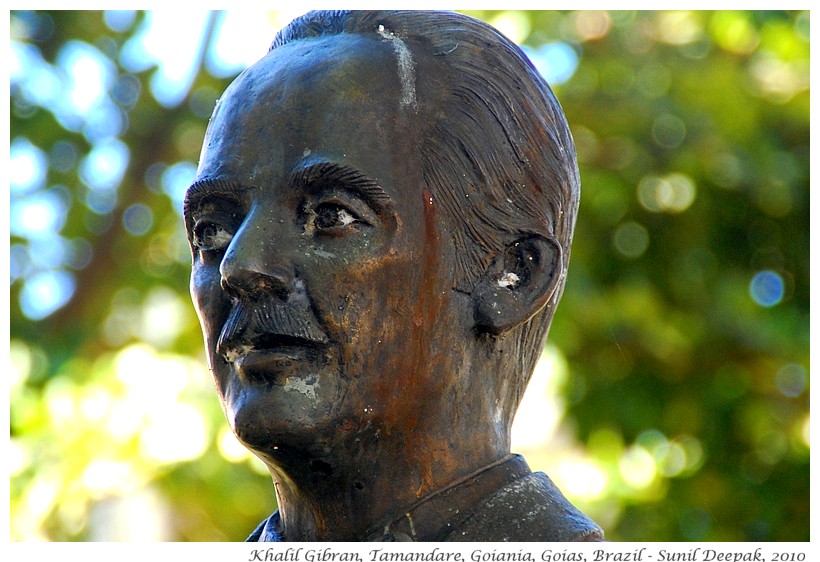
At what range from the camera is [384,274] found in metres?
3.73

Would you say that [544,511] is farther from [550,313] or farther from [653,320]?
[653,320]

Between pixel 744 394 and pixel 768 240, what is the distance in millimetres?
816

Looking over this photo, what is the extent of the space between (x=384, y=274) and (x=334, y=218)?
0.18m

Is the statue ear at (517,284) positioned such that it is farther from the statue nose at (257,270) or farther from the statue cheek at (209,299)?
the statue cheek at (209,299)

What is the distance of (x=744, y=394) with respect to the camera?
8000 millimetres

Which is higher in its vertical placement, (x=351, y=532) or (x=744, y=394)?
(x=351, y=532)

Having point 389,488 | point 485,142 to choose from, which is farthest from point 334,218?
point 389,488

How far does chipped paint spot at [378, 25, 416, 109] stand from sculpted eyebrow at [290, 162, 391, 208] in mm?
258

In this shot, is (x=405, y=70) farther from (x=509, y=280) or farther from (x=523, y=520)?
(x=523, y=520)

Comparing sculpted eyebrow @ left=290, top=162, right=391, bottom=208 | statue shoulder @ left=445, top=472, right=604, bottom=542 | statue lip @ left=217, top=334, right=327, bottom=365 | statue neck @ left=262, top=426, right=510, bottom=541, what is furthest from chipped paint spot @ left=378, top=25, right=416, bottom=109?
statue shoulder @ left=445, top=472, right=604, bottom=542

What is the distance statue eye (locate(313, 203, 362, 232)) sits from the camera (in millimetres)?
3754

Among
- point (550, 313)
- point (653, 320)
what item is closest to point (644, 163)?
point (653, 320)

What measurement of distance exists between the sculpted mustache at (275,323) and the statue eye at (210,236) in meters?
0.23

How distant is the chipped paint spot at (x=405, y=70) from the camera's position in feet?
12.8
